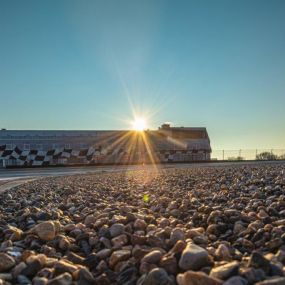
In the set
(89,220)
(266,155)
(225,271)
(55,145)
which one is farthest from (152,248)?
(266,155)

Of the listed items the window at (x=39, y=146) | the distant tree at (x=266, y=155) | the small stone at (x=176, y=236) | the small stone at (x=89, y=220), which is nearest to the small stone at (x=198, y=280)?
the small stone at (x=176, y=236)

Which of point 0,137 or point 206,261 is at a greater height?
point 0,137

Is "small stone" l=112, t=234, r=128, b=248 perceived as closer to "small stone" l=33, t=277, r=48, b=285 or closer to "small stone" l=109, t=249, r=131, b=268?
"small stone" l=109, t=249, r=131, b=268

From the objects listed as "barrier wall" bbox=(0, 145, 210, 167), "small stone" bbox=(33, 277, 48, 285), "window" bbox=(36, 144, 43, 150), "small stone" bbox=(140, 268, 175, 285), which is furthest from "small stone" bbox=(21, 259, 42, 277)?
"window" bbox=(36, 144, 43, 150)

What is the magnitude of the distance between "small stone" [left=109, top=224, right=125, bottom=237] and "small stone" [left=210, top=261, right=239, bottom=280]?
0.81 m

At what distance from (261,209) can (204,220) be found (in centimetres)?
38

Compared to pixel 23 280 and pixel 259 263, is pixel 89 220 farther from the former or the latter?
pixel 259 263

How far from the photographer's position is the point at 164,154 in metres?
18.8

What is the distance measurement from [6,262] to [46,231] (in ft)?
1.69

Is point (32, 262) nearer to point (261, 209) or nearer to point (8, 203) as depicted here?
point (261, 209)

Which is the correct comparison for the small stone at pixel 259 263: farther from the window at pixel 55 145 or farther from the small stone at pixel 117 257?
the window at pixel 55 145

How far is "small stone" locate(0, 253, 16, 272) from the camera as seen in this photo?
1.58 meters

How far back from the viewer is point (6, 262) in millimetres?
1597

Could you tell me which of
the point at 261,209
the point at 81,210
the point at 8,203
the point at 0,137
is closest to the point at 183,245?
the point at 261,209
